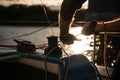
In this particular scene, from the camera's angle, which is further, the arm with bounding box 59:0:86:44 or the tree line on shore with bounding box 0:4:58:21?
the tree line on shore with bounding box 0:4:58:21

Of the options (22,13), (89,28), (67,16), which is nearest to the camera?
(89,28)

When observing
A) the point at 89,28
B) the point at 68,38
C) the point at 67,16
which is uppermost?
the point at 67,16

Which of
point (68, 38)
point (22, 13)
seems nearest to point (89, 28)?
point (68, 38)

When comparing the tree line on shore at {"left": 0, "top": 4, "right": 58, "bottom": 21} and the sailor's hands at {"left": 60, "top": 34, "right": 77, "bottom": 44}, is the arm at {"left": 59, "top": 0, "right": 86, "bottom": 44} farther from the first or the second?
the tree line on shore at {"left": 0, "top": 4, "right": 58, "bottom": 21}

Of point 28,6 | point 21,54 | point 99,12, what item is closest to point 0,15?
point 28,6

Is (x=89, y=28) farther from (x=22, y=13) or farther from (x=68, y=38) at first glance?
(x=22, y=13)

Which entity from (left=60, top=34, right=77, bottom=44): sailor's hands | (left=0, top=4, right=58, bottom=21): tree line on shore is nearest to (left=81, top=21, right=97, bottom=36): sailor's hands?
(left=60, top=34, right=77, bottom=44): sailor's hands

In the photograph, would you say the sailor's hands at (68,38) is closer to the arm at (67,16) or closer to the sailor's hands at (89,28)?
the arm at (67,16)

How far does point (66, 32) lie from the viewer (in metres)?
4.05

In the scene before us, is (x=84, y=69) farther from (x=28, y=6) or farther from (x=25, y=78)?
(x=28, y=6)

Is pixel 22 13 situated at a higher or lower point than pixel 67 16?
lower

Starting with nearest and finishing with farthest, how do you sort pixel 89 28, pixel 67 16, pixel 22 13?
pixel 89 28 → pixel 67 16 → pixel 22 13

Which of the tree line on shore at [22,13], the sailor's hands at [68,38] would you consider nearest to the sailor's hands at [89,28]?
the sailor's hands at [68,38]

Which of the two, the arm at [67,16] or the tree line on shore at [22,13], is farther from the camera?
the tree line on shore at [22,13]
